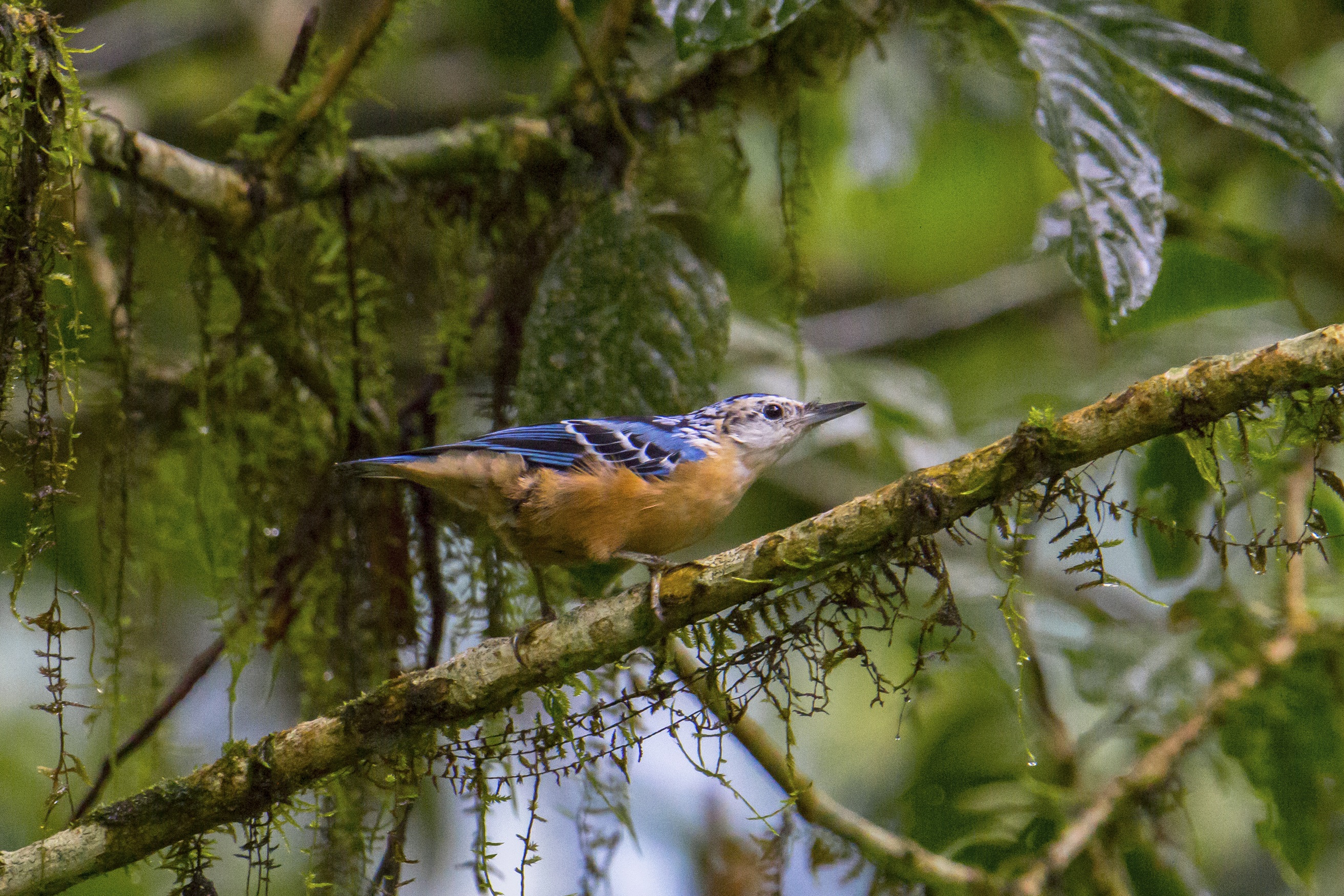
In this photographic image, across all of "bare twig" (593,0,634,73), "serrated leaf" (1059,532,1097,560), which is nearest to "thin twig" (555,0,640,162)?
"bare twig" (593,0,634,73)

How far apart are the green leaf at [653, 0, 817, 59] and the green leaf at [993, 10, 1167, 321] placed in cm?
76

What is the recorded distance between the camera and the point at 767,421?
11.5ft

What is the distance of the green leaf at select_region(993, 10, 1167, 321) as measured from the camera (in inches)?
111

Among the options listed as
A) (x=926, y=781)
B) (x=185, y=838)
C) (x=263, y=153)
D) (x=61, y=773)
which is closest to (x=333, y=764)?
(x=185, y=838)

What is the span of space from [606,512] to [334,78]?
1.58 meters

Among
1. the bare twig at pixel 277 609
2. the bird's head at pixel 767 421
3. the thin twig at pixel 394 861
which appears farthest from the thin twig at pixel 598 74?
the thin twig at pixel 394 861

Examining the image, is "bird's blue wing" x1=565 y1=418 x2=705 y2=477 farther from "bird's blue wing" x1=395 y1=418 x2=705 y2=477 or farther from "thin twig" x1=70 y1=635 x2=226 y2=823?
"thin twig" x1=70 y1=635 x2=226 y2=823

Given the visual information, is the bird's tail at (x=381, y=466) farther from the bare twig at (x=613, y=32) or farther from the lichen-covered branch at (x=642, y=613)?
the bare twig at (x=613, y=32)

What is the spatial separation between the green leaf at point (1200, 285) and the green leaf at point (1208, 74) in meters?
0.80

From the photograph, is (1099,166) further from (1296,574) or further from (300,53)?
(300,53)

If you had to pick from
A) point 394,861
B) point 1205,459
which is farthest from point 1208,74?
point 394,861

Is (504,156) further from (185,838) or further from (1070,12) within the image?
(185,838)

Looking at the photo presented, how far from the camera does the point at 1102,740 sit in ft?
13.4

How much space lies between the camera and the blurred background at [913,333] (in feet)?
12.7
